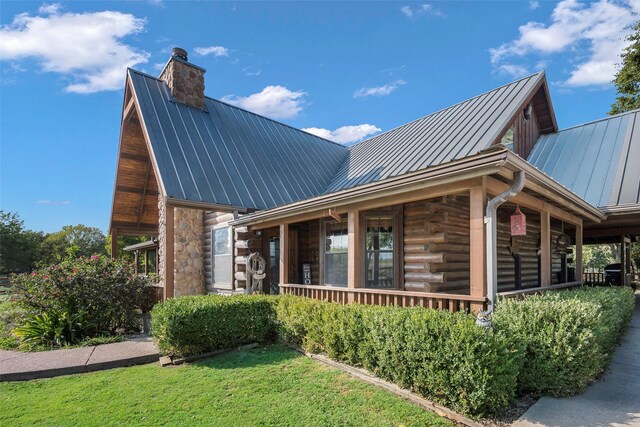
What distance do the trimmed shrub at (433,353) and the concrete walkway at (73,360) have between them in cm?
376

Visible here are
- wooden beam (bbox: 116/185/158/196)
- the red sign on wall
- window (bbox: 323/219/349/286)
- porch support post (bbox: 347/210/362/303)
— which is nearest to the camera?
the red sign on wall

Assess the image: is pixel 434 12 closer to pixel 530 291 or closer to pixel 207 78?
pixel 207 78

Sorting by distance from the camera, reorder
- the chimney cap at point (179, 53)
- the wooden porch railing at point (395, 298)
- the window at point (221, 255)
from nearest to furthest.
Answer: the wooden porch railing at point (395, 298), the window at point (221, 255), the chimney cap at point (179, 53)

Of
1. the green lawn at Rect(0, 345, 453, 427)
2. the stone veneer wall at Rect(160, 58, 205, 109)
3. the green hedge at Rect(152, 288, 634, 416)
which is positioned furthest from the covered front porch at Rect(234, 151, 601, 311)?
the stone veneer wall at Rect(160, 58, 205, 109)

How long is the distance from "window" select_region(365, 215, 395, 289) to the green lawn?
265cm

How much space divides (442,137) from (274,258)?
20.8 ft

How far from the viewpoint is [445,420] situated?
3.89 m

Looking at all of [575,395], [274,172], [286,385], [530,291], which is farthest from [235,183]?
[575,395]

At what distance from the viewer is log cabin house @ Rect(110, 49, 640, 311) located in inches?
237

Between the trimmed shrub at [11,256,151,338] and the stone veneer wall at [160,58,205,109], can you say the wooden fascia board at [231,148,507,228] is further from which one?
the stone veneer wall at [160,58,205,109]

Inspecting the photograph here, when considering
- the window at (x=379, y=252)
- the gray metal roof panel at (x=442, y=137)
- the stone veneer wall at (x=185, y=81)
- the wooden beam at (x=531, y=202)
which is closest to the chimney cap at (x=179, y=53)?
the stone veneer wall at (x=185, y=81)

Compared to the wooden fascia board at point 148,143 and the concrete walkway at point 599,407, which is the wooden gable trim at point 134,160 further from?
the concrete walkway at point 599,407

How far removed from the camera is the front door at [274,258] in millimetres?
10500

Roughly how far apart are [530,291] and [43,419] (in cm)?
736
